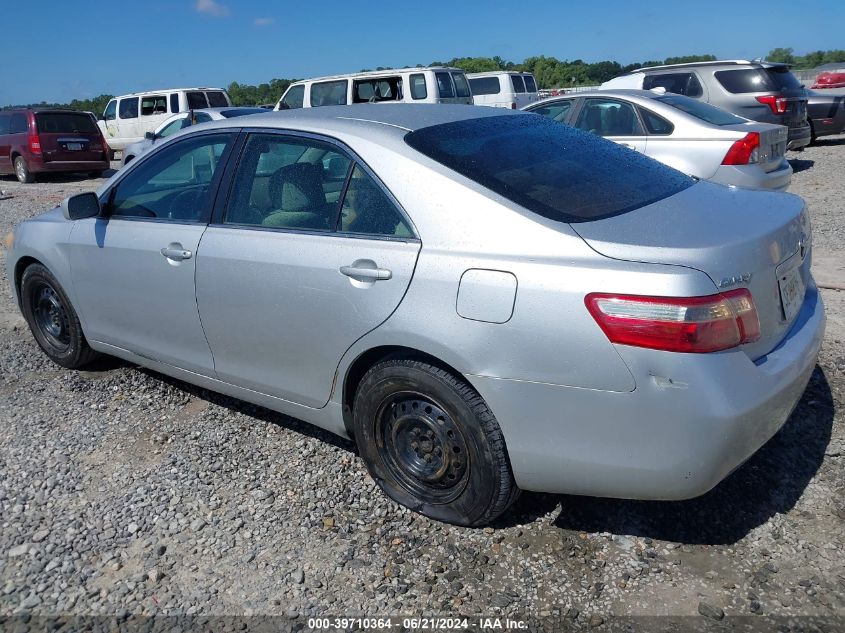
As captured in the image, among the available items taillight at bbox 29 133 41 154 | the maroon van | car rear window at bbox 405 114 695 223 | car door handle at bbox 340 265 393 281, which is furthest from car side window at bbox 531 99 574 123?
taillight at bbox 29 133 41 154

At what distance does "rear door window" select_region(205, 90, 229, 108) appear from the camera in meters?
21.2

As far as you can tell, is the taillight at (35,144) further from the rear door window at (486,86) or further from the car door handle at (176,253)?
the car door handle at (176,253)

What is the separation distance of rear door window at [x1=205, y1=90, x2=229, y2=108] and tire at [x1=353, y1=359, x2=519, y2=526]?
19996mm

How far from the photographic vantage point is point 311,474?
3.52 metres

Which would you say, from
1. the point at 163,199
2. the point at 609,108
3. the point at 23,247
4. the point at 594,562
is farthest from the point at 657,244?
the point at 609,108

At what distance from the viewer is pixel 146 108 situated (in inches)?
871

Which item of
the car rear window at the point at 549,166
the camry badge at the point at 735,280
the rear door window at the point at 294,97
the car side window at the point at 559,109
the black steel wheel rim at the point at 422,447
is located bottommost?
the black steel wheel rim at the point at 422,447

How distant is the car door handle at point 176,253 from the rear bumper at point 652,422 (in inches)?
68.4

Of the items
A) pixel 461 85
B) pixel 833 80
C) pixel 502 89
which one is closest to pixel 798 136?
pixel 461 85

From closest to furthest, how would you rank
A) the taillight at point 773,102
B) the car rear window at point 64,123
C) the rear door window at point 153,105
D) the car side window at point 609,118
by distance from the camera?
the car side window at point 609,118 → the taillight at point 773,102 → the car rear window at point 64,123 → the rear door window at point 153,105

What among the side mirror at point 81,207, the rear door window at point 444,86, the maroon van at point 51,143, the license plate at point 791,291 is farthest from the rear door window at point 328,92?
the license plate at point 791,291

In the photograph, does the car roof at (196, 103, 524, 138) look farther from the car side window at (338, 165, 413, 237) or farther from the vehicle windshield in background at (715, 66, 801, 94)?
Answer: the vehicle windshield in background at (715, 66, 801, 94)

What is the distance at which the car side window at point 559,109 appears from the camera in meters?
8.80

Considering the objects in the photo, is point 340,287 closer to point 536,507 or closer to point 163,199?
point 536,507
